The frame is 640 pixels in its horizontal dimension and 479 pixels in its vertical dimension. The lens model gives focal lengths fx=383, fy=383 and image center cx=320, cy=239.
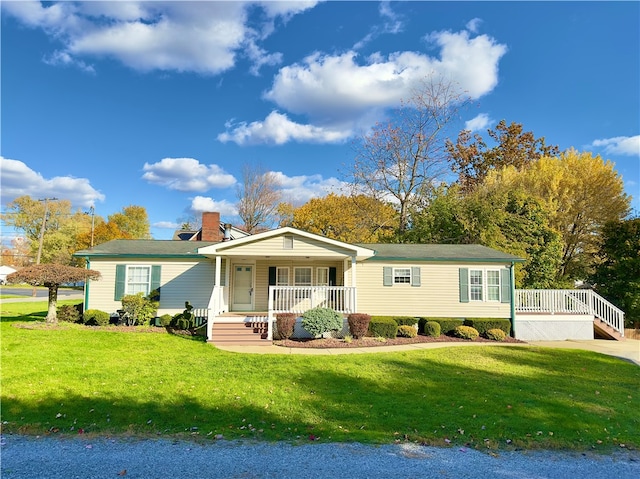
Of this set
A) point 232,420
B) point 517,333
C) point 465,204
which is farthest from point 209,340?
point 465,204

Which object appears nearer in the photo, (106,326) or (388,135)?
(106,326)

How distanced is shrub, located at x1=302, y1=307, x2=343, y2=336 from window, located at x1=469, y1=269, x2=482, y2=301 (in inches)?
235

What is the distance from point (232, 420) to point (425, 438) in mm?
2694

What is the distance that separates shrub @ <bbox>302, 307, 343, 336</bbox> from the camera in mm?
12438

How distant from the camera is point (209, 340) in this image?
1213cm

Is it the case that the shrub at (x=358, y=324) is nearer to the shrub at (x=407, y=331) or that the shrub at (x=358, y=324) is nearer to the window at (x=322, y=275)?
the shrub at (x=407, y=331)

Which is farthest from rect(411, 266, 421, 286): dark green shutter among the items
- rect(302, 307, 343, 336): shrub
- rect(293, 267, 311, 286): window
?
rect(293, 267, 311, 286): window

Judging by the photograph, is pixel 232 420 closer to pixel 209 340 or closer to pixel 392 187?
pixel 209 340

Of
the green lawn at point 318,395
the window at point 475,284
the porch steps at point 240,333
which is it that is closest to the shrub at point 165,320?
the porch steps at point 240,333

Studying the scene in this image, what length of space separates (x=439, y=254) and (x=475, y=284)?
1.82 metres

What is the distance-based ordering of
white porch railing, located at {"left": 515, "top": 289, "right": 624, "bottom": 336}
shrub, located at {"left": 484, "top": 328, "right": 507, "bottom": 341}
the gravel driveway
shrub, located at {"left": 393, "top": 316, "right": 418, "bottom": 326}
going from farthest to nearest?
white porch railing, located at {"left": 515, "top": 289, "right": 624, "bottom": 336}, shrub, located at {"left": 393, "top": 316, "right": 418, "bottom": 326}, shrub, located at {"left": 484, "top": 328, "right": 507, "bottom": 341}, the gravel driveway

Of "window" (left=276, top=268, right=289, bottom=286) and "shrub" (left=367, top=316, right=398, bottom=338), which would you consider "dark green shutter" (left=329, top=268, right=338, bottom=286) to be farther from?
"shrub" (left=367, top=316, right=398, bottom=338)

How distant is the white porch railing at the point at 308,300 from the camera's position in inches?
525

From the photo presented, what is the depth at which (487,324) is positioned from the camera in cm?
1448
